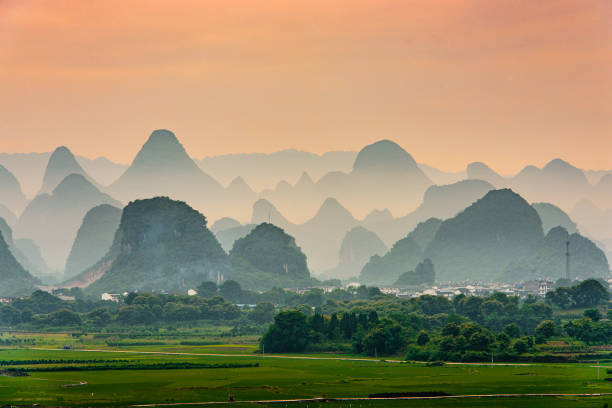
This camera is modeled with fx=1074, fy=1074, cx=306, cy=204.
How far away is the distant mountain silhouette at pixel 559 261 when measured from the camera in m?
152

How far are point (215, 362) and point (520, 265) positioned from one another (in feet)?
355

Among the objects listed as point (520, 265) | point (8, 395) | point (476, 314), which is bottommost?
point (8, 395)

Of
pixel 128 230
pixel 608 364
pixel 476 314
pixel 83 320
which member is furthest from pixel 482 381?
pixel 128 230

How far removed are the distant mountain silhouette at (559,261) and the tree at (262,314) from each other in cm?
6489

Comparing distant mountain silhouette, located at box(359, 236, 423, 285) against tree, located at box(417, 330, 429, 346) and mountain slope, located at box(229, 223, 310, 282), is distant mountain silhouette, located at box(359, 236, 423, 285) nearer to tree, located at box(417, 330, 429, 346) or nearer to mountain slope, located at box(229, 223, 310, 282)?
mountain slope, located at box(229, 223, 310, 282)

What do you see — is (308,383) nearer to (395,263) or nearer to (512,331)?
(512,331)

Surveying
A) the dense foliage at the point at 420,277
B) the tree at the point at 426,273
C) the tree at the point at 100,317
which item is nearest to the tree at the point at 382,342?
the tree at the point at 100,317

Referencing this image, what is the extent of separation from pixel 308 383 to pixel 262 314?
150 ft

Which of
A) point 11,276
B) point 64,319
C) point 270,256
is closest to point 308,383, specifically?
point 64,319

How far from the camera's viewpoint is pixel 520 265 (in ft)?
531

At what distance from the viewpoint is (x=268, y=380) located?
168ft

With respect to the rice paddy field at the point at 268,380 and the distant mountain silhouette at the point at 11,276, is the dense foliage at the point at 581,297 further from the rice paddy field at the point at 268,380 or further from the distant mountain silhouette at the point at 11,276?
the distant mountain silhouette at the point at 11,276

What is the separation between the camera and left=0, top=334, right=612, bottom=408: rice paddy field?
4409 cm

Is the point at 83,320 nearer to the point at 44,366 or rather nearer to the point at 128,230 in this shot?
the point at 44,366
